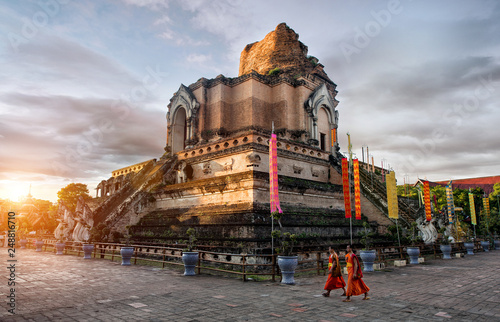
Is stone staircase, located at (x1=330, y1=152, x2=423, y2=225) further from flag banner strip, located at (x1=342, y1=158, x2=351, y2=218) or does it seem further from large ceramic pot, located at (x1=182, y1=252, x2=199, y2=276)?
large ceramic pot, located at (x1=182, y1=252, x2=199, y2=276)

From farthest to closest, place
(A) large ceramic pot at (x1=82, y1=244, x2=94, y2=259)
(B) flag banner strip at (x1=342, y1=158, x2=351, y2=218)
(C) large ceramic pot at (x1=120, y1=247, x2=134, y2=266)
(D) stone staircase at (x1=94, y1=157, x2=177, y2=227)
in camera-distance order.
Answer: (D) stone staircase at (x1=94, y1=157, x2=177, y2=227), (B) flag banner strip at (x1=342, y1=158, x2=351, y2=218), (A) large ceramic pot at (x1=82, y1=244, x2=94, y2=259), (C) large ceramic pot at (x1=120, y1=247, x2=134, y2=266)

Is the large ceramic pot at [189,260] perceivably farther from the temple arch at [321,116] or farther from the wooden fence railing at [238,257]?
the temple arch at [321,116]

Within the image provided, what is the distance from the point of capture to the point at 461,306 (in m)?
7.52

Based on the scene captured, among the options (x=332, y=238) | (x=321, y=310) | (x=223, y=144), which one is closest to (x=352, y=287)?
(x=321, y=310)

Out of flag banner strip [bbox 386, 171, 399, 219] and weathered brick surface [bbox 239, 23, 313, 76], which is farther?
weathered brick surface [bbox 239, 23, 313, 76]

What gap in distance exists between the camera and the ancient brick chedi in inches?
594

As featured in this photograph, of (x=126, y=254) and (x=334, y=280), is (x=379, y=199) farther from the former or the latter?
(x=126, y=254)

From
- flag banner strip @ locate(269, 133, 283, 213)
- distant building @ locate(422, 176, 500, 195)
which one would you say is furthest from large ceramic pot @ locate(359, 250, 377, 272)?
distant building @ locate(422, 176, 500, 195)

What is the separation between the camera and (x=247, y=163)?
16.8 metres

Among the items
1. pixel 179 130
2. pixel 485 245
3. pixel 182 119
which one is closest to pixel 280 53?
pixel 182 119

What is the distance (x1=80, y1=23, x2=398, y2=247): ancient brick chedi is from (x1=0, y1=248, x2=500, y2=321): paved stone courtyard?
145 inches

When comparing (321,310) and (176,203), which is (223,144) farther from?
(321,310)

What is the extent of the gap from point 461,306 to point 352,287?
7.85 feet

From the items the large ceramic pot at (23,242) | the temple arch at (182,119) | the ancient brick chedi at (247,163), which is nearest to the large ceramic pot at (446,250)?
the ancient brick chedi at (247,163)
